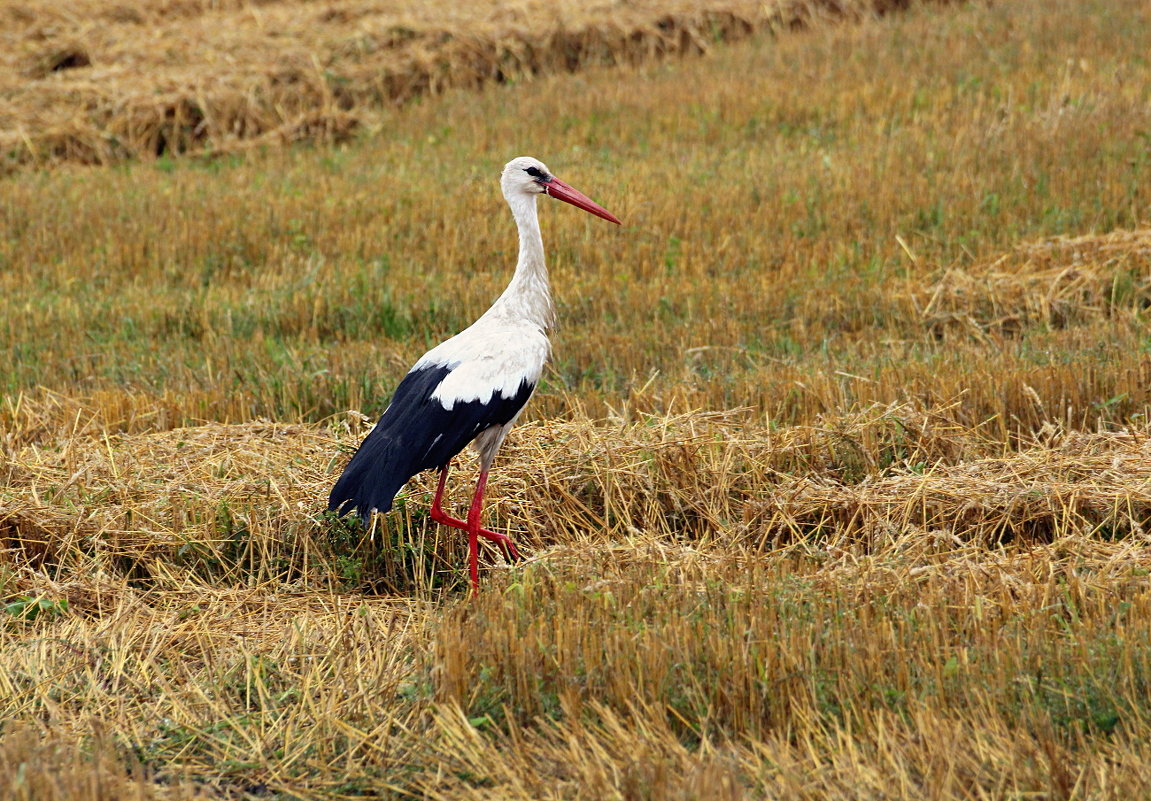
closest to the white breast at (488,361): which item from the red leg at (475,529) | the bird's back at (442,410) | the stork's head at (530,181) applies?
the bird's back at (442,410)

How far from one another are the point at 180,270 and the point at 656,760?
26.8ft

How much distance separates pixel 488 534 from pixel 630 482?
29.6 inches

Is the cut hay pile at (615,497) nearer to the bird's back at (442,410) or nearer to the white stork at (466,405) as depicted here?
the white stork at (466,405)

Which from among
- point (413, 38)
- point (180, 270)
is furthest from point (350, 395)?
point (413, 38)

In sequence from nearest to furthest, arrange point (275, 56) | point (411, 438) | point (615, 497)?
point (411, 438)
point (615, 497)
point (275, 56)

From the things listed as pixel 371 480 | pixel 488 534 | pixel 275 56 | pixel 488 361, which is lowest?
pixel 488 534

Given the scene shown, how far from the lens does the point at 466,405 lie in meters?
5.24

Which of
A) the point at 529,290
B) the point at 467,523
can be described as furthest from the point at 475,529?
the point at 529,290

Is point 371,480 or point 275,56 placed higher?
point 275,56

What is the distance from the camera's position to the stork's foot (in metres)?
5.42

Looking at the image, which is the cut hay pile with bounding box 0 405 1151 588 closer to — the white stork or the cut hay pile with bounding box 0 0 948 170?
the white stork

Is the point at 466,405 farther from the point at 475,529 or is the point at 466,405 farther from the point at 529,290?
the point at 529,290

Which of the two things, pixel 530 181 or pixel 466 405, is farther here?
pixel 530 181

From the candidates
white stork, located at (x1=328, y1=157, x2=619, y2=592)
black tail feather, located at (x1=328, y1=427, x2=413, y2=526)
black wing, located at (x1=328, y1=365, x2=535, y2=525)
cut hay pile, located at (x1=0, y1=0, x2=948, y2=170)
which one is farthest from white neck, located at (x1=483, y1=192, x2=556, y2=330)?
cut hay pile, located at (x1=0, y1=0, x2=948, y2=170)
